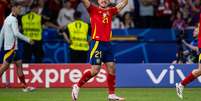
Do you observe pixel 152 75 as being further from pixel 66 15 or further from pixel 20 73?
pixel 66 15

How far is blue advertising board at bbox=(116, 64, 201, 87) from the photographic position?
19.7 m

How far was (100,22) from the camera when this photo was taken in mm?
15844

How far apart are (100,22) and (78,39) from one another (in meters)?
5.62

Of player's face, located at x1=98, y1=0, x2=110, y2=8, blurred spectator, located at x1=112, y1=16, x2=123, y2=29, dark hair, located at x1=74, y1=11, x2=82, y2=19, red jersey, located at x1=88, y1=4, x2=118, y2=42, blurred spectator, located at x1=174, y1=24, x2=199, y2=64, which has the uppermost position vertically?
player's face, located at x1=98, y1=0, x2=110, y2=8

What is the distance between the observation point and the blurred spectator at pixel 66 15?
2280cm

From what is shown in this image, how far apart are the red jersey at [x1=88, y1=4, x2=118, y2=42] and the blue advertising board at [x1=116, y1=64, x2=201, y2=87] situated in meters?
4.06

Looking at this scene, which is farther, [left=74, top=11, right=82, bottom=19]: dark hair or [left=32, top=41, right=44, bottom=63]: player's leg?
[left=32, top=41, right=44, bottom=63]: player's leg

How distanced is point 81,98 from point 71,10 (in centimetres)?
683

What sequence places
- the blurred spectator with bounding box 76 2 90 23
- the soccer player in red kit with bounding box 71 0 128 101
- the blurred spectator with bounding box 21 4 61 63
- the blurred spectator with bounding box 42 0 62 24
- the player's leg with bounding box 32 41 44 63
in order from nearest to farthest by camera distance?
the soccer player in red kit with bounding box 71 0 128 101
the blurred spectator with bounding box 21 4 61 63
the player's leg with bounding box 32 41 44 63
the blurred spectator with bounding box 42 0 62 24
the blurred spectator with bounding box 76 2 90 23

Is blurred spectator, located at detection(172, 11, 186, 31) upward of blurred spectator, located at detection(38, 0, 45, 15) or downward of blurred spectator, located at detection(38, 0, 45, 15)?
downward

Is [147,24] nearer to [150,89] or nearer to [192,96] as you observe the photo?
[150,89]

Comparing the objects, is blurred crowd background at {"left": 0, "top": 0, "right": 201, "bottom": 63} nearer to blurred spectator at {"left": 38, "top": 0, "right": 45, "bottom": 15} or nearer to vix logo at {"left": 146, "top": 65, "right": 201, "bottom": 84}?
blurred spectator at {"left": 38, "top": 0, "right": 45, "bottom": 15}

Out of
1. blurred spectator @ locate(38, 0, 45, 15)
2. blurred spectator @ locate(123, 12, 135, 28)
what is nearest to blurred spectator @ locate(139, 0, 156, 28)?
blurred spectator @ locate(123, 12, 135, 28)

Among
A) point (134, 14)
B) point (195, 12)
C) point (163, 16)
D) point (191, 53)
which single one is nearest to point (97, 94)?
point (191, 53)
